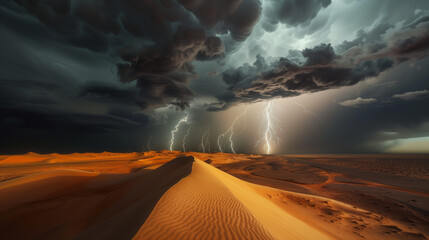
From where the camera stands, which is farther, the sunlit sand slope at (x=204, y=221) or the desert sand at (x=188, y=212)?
the desert sand at (x=188, y=212)

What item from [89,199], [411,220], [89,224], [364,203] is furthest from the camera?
[364,203]

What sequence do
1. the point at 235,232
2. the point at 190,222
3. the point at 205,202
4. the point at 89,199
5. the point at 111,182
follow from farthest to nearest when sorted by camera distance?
the point at 111,182
the point at 89,199
the point at 205,202
the point at 190,222
the point at 235,232

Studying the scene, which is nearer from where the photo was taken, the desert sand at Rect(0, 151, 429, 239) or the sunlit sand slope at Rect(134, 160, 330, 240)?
the sunlit sand slope at Rect(134, 160, 330, 240)

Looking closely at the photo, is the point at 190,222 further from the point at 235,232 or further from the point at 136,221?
the point at 136,221

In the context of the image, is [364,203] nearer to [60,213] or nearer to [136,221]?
[136,221]

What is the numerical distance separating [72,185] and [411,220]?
17.2m

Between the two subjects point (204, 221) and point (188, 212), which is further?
point (188, 212)

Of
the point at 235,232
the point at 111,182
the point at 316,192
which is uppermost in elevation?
the point at 235,232

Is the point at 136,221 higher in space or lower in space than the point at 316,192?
higher

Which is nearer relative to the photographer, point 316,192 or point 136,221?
point 136,221

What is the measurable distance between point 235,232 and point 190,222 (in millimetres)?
1013

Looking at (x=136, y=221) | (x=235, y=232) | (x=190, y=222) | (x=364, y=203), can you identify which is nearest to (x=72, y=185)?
(x=136, y=221)

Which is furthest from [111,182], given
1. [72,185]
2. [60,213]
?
[60,213]

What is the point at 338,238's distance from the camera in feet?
15.9
